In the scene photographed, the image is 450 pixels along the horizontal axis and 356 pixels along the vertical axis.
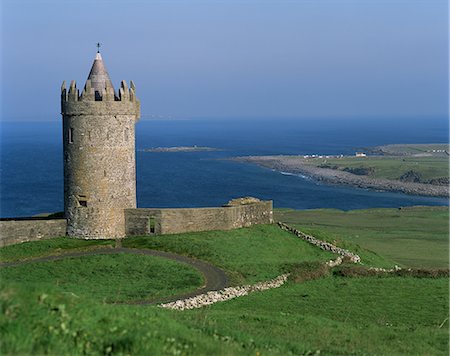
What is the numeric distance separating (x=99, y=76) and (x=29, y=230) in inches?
363

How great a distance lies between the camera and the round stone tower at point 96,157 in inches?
1382

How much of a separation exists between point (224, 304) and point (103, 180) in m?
12.8

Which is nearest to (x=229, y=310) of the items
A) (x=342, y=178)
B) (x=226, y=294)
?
(x=226, y=294)

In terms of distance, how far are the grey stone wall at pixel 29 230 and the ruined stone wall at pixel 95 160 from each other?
2.09ft

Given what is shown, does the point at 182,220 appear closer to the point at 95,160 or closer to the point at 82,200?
the point at 82,200

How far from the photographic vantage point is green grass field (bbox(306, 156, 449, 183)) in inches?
5561

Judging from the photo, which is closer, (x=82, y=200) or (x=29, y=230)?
(x=29, y=230)

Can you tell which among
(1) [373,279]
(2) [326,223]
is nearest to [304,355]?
(1) [373,279]

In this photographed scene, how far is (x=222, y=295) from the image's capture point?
26.3m

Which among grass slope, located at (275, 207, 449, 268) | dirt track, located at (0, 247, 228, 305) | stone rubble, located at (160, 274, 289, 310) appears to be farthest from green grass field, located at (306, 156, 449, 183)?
stone rubble, located at (160, 274, 289, 310)

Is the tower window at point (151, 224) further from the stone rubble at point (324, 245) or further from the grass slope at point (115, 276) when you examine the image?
the stone rubble at point (324, 245)

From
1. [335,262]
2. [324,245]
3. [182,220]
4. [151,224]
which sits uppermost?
[182,220]

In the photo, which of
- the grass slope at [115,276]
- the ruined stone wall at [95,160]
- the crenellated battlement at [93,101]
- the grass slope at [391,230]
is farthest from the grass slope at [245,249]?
the crenellated battlement at [93,101]

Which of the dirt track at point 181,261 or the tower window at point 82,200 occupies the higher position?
the tower window at point 82,200
